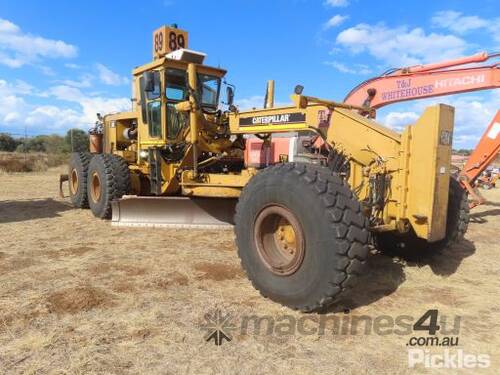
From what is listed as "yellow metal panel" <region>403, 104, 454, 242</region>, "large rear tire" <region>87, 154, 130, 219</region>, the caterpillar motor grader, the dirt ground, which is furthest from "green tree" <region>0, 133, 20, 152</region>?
"yellow metal panel" <region>403, 104, 454, 242</region>

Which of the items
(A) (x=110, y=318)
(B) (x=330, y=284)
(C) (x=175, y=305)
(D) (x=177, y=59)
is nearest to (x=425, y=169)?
(B) (x=330, y=284)

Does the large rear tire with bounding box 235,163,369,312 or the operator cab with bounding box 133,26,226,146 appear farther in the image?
the operator cab with bounding box 133,26,226,146

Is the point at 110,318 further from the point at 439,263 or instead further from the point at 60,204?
the point at 60,204

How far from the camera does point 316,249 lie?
3570mm

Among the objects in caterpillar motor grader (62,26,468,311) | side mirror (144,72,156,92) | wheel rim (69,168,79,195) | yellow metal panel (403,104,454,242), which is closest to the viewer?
caterpillar motor grader (62,26,468,311)

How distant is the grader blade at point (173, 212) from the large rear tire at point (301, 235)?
2.80 metres

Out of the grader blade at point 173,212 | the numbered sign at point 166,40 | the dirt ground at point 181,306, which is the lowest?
the dirt ground at point 181,306

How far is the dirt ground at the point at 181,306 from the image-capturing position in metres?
2.96

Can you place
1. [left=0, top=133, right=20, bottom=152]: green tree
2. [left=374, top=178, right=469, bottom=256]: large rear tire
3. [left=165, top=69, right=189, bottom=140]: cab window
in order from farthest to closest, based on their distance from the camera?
[left=0, top=133, right=20, bottom=152]: green tree < [left=165, top=69, right=189, bottom=140]: cab window < [left=374, top=178, right=469, bottom=256]: large rear tire

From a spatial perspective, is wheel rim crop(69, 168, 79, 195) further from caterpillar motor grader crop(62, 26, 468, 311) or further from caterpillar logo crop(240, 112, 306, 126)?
caterpillar logo crop(240, 112, 306, 126)

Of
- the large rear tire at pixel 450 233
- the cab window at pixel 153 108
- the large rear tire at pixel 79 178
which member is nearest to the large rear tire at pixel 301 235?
the large rear tire at pixel 450 233

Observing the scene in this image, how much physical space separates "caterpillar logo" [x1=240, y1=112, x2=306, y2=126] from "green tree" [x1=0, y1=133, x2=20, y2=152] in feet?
124

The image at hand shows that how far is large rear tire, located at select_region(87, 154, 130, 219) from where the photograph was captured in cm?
776

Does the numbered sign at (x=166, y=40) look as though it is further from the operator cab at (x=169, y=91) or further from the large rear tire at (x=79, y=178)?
the large rear tire at (x=79, y=178)
